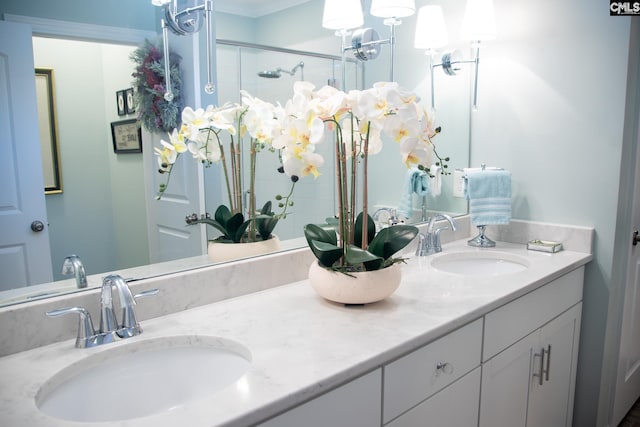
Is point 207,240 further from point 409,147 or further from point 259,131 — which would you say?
point 409,147

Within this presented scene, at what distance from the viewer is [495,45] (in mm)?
2227

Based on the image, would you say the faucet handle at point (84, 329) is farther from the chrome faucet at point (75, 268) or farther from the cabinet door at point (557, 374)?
the cabinet door at point (557, 374)

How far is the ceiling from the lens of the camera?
1.49 m

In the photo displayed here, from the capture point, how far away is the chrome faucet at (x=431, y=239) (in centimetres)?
201

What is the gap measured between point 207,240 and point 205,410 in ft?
2.35

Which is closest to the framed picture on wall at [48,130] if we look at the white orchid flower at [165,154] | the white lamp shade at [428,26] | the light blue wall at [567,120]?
the white orchid flower at [165,154]

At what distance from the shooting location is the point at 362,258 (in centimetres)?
128

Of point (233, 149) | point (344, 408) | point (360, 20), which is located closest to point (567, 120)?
point (360, 20)

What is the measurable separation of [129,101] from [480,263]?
154 cm

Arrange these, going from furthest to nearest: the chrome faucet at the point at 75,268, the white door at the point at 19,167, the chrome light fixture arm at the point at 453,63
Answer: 1. the chrome light fixture arm at the point at 453,63
2. the chrome faucet at the point at 75,268
3. the white door at the point at 19,167

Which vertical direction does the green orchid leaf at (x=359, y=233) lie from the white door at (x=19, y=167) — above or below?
below

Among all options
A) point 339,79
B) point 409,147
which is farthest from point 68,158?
point 339,79

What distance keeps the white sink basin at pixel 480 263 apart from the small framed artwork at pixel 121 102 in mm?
1326

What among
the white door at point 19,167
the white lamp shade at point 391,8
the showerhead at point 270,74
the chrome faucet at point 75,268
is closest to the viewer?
the white door at point 19,167
